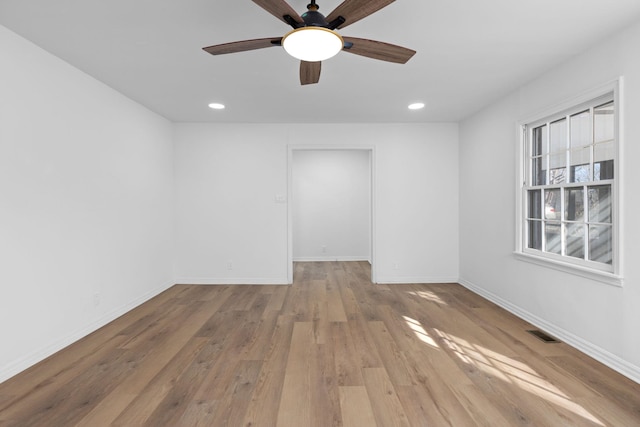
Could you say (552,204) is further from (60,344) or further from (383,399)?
(60,344)

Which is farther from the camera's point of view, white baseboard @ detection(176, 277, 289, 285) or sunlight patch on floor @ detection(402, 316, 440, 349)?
white baseboard @ detection(176, 277, 289, 285)

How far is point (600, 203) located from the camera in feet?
8.64

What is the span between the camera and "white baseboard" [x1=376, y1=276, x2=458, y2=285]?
16.5 ft

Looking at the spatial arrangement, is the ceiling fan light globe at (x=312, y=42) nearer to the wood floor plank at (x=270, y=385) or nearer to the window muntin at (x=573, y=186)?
the wood floor plank at (x=270, y=385)

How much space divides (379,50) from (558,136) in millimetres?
2174

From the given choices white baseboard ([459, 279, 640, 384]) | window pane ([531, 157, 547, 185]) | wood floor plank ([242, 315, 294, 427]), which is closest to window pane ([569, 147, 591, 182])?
window pane ([531, 157, 547, 185])

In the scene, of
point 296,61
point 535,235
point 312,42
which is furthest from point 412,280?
point 312,42

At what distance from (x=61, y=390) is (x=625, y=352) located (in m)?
3.79

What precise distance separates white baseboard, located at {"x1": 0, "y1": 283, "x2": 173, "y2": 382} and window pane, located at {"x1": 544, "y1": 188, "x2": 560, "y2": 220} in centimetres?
449

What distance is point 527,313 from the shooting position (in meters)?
3.37

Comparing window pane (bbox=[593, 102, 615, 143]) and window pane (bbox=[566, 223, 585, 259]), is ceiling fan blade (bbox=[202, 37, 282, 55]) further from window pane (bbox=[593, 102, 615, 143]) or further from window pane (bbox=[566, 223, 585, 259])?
window pane (bbox=[566, 223, 585, 259])

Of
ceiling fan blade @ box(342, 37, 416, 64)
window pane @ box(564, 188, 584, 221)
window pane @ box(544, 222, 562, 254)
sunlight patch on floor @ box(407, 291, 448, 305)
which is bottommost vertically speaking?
sunlight patch on floor @ box(407, 291, 448, 305)

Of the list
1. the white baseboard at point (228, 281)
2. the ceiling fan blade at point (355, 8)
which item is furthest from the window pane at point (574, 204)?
the white baseboard at point (228, 281)

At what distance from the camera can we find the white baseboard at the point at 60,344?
90.8 inches
